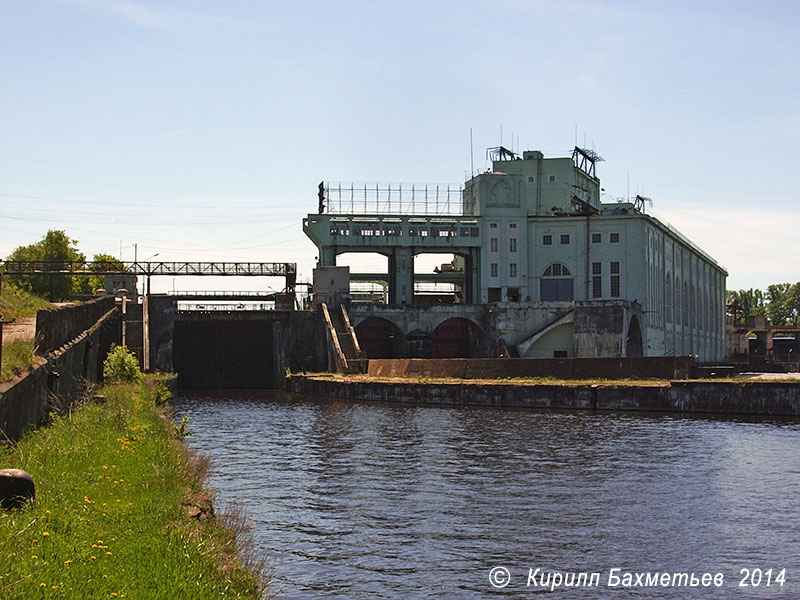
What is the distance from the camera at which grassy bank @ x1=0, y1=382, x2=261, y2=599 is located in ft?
28.5

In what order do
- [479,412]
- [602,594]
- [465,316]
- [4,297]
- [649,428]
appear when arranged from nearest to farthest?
[602,594], [4,297], [649,428], [479,412], [465,316]

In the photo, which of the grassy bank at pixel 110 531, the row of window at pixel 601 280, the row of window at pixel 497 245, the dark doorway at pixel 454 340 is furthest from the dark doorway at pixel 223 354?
the grassy bank at pixel 110 531

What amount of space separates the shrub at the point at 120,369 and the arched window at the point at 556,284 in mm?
42791

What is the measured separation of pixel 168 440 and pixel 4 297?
11565 millimetres

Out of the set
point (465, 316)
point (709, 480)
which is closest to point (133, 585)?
point (709, 480)

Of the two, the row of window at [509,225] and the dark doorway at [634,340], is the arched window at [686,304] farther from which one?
the row of window at [509,225]

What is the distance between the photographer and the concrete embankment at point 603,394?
1508 inches

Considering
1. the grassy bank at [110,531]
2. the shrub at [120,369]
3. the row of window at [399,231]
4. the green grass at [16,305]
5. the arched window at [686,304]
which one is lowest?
the grassy bank at [110,531]

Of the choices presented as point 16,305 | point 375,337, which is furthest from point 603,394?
point 375,337

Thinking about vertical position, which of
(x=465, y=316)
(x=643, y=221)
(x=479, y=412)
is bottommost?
(x=479, y=412)

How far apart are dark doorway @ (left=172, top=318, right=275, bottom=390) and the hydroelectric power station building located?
20.2 ft

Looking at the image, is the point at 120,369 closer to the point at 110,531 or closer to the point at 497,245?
the point at 110,531

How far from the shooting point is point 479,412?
139 ft

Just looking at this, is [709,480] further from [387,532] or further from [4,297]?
[4,297]
